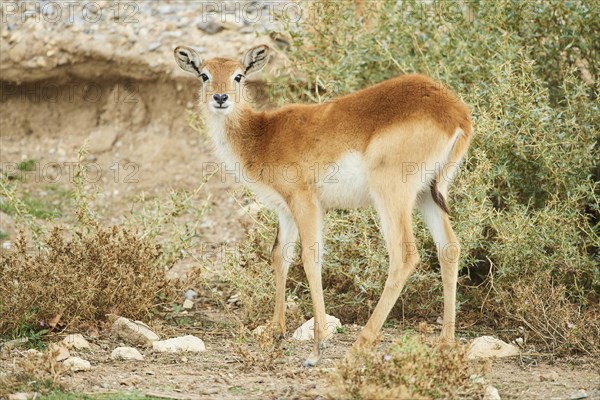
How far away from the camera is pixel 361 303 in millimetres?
8234

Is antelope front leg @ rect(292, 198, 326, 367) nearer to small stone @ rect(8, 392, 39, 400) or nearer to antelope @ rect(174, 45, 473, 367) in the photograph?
antelope @ rect(174, 45, 473, 367)

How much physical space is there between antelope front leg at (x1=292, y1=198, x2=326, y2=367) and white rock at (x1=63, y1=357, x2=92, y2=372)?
1645 mm

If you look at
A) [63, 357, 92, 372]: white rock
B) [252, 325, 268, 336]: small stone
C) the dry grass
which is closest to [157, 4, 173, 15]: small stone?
[252, 325, 268, 336]: small stone

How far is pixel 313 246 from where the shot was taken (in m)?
7.04

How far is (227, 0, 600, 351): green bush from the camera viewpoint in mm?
7863

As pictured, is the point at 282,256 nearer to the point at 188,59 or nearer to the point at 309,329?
the point at 309,329

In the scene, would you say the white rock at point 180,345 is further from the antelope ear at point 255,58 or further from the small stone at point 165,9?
the small stone at point 165,9

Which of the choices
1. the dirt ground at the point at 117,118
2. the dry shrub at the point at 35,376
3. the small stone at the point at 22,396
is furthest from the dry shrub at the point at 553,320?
the dirt ground at the point at 117,118

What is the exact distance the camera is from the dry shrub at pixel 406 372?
5504 mm

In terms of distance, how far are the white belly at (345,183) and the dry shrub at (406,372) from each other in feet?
5.38

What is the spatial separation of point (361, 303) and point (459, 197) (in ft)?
4.14

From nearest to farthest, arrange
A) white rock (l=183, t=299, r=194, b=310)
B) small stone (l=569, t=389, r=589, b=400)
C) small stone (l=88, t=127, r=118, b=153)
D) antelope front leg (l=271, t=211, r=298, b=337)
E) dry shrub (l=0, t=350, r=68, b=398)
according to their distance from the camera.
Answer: dry shrub (l=0, t=350, r=68, b=398) < small stone (l=569, t=389, r=589, b=400) < antelope front leg (l=271, t=211, r=298, b=337) < white rock (l=183, t=299, r=194, b=310) < small stone (l=88, t=127, r=118, b=153)

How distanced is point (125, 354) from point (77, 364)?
0.49m

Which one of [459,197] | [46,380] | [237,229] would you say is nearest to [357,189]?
[459,197]
